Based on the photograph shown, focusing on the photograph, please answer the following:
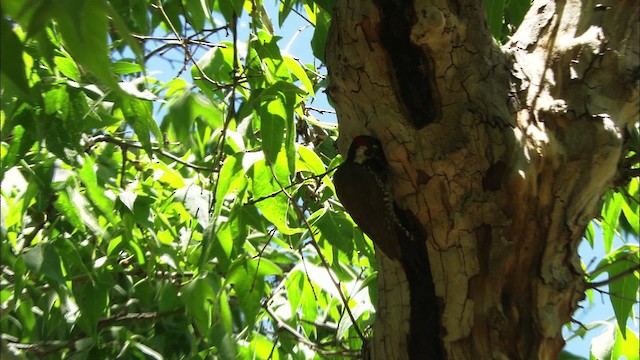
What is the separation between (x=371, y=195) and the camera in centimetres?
187

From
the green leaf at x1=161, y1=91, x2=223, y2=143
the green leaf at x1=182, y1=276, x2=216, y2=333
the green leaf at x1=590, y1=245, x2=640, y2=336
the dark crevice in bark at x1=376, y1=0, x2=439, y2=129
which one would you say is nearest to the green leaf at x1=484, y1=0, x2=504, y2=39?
the dark crevice in bark at x1=376, y1=0, x2=439, y2=129

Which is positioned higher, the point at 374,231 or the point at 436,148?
the point at 436,148

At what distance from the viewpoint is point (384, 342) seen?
5.81 feet

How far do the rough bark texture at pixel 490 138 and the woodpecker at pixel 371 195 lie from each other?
0.04 meters

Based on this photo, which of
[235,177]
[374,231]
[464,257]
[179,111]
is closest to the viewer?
[464,257]

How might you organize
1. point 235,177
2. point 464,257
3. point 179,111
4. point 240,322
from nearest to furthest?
point 464,257, point 235,177, point 179,111, point 240,322

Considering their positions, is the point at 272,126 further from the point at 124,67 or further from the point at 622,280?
the point at 622,280

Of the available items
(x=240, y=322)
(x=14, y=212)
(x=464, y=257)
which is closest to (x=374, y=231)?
(x=464, y=257)

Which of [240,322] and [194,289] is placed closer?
[194,289]

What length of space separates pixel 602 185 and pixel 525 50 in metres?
0.42

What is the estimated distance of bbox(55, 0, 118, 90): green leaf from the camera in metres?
0.90

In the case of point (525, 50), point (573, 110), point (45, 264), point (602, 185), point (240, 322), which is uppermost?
point (525, 50)

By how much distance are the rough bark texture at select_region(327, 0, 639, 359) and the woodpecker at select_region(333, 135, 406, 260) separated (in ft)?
0.14

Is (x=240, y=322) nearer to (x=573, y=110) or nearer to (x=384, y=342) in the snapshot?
(x=384, y=342)
